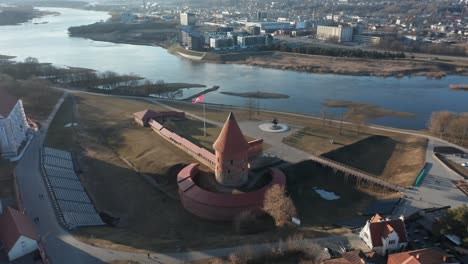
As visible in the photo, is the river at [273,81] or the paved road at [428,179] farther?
the river at [273,81]

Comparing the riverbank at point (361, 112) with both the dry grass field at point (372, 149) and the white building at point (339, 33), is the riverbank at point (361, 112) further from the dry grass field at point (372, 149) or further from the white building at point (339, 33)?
the white building at point (339, 33)

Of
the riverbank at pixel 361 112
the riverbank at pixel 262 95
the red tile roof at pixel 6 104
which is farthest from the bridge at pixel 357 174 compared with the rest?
the riverbank at pixel 262 95

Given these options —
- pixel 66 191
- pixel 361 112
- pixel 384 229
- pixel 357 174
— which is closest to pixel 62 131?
pixel 66 191

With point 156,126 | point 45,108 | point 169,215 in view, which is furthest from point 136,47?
point 169,215

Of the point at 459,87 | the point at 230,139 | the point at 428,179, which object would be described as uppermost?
the point at 230,139

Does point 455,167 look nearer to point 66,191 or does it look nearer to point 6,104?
point 66,191

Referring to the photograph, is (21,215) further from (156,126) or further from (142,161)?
(156,126)

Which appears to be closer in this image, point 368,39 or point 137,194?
point 137,194
